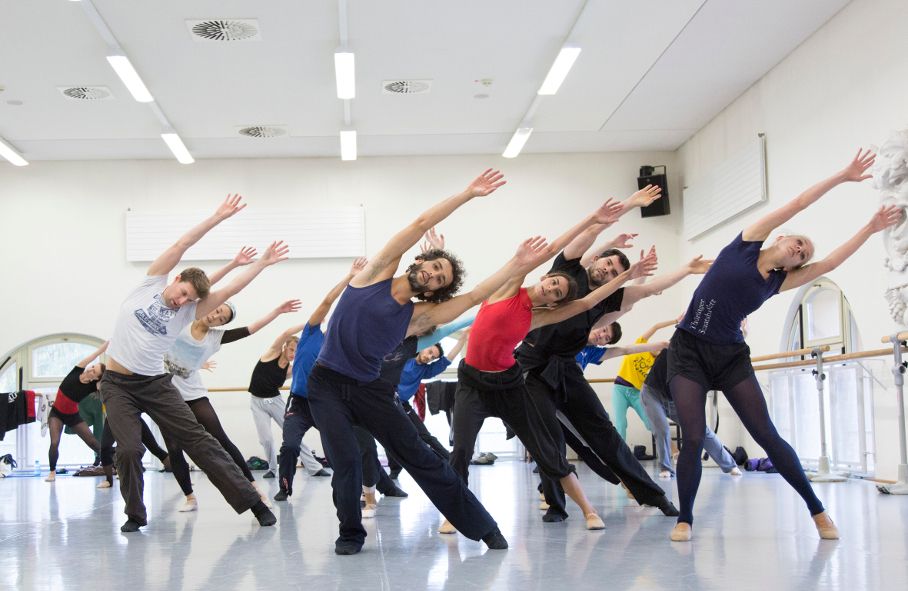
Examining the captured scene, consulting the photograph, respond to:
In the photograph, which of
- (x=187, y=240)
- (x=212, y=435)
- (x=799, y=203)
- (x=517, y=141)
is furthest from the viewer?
(x=517, y=141)

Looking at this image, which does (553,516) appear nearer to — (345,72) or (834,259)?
(834,259)

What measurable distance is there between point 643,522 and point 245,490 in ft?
6.86

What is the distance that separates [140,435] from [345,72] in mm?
4877

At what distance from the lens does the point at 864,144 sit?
782 centimetres

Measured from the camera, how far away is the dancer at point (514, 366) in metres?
4.31

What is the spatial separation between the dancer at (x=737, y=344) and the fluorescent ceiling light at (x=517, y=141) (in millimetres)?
7134

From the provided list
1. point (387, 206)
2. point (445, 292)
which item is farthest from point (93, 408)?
point (445, 292)

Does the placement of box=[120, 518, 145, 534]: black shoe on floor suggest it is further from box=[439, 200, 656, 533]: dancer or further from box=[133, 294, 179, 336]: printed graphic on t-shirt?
box=[439, 200, 656, 533]: dancer

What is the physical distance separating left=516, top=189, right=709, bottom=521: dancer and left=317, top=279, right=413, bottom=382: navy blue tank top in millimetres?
1178

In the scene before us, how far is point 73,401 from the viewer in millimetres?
9922

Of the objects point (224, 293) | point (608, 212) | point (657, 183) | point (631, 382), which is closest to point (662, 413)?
point (631, 382)

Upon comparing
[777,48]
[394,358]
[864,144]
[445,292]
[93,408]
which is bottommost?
[93,408]

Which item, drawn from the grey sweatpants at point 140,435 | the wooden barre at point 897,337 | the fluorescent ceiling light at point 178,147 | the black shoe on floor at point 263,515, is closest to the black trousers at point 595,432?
the black shoe on floor at point 263,515

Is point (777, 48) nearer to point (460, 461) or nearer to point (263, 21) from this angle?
point (263, 21)
